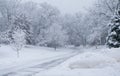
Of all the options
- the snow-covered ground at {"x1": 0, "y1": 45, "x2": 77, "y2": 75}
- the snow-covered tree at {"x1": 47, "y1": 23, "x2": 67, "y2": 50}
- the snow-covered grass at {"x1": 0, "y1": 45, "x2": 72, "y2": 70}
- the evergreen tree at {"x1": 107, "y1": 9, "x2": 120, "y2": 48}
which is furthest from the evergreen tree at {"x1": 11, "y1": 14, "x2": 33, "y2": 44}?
the evergreen tree at {"x1": 107, "y1": 9, "x2": 120, "y2": 48}

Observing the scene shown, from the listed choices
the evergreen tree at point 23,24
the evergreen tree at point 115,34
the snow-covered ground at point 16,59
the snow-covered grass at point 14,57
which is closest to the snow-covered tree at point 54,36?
the evergreen tree at point 23,24

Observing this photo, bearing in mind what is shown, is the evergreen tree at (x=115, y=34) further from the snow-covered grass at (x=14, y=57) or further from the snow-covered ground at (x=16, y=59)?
the snow-covered grass at (x=14, y=57)

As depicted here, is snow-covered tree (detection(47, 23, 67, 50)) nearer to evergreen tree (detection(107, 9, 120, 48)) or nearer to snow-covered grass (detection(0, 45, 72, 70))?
snow-covered grass (detection(0, 45, 72, 70))

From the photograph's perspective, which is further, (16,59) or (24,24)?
(24,24)

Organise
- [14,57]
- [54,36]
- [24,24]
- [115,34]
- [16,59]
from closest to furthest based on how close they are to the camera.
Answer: [16,59]
[115,34]
[14,57]
[24,24]
[54,36]

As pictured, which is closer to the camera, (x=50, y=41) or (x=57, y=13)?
(x=50, y=41)

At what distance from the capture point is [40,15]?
52.8 m

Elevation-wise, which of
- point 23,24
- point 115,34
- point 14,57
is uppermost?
point 23,24

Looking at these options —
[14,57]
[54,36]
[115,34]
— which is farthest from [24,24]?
[115,34]

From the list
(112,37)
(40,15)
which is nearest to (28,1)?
(40,15)

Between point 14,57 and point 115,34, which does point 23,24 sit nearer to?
point 14,57

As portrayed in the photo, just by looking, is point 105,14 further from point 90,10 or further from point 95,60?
point 95,60

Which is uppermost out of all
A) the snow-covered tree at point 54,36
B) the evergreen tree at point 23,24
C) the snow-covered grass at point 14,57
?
the evergreen tree at point 23,24

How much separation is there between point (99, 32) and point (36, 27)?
24.9m
